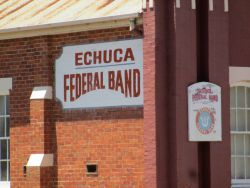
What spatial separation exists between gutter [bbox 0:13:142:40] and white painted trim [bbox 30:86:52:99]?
3.81ft

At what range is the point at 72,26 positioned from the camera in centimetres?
1859

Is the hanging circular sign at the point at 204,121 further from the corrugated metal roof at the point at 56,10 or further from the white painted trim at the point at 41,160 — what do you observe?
the white painted trim at the point at 41,160

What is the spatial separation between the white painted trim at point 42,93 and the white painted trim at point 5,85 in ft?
2.64

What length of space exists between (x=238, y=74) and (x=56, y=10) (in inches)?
170

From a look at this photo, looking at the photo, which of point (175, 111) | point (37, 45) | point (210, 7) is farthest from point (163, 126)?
point (37, 45)

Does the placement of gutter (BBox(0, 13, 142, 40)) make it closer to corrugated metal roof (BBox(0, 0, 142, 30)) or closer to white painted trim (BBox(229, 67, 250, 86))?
corrugated metal roof (BBox(0, 0, 142, 30))

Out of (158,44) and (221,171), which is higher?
(158,44)

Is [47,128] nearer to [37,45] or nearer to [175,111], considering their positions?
[37,45]

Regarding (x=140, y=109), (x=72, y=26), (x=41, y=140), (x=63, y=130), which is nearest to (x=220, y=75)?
(x=140, y=109)

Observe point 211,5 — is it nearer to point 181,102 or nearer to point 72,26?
point 181,102

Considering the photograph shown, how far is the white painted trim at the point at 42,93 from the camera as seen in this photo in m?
19.0

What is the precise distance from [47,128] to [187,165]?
3.43 meters

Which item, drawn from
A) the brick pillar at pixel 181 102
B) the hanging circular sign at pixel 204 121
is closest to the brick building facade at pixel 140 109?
the brick pillar at pixel 181 102

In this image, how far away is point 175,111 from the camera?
56.0 feet
